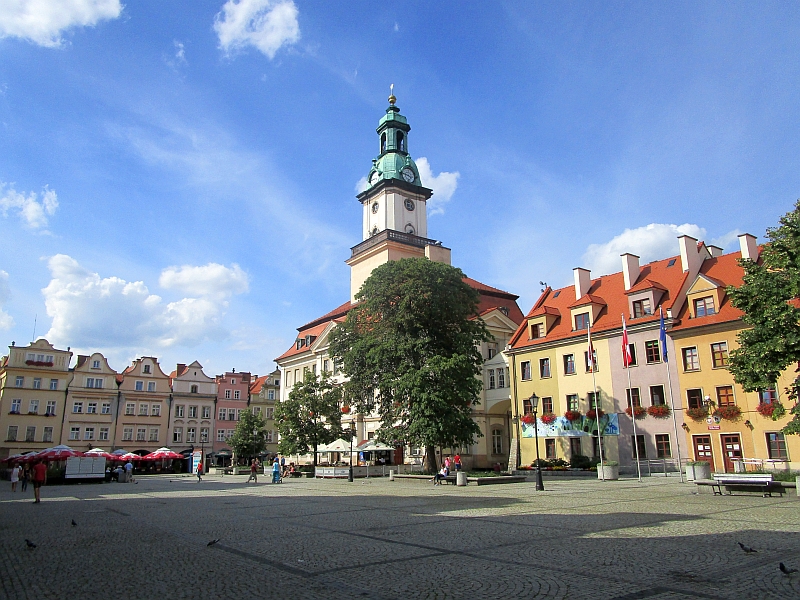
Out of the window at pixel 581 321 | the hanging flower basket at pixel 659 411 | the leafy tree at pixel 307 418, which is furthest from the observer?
the leafy tree at pixel 307 418

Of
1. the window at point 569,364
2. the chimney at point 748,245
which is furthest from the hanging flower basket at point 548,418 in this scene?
the chimney at point 748,245

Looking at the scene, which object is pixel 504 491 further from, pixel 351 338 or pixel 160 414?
pixel 160 414

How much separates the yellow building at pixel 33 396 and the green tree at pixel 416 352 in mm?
43352

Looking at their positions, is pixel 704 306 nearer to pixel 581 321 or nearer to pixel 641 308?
pixel 641 308

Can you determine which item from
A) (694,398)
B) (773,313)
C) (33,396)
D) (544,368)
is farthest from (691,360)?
(33,396)

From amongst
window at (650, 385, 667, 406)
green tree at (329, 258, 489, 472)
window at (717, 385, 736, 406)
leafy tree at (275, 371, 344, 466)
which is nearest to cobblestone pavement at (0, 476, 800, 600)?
window at (717, 385, 736, 406)

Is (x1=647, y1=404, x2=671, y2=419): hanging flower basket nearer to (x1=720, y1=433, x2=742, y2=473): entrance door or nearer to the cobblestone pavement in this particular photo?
(x1=720, y1=433, x2=742, y2=473): entrance door

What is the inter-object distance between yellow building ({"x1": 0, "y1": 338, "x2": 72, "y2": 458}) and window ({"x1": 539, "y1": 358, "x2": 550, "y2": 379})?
53784 mm

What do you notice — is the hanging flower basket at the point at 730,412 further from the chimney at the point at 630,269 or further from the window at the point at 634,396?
the chimney at the point at 630,269

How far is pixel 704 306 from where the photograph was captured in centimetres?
3656

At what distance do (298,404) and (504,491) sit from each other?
2837cm

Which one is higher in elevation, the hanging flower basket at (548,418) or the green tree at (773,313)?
the green tree at (773,313)

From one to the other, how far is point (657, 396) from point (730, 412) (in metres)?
4.63

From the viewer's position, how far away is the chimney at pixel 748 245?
36969 mm
